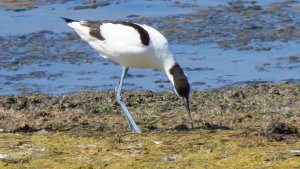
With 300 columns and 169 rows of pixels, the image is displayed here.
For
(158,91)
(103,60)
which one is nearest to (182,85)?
(158,91)

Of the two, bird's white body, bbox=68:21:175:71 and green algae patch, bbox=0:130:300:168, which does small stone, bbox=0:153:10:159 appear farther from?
bird's white body, bbox=68:21:175:71

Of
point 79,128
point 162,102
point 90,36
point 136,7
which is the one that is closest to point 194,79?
point 162,102

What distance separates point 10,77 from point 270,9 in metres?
4.41

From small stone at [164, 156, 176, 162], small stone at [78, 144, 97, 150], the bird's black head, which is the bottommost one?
the bird's black head

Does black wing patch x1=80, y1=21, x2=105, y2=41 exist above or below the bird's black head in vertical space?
above

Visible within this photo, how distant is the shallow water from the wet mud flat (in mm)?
596

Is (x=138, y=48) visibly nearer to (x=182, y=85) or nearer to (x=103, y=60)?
(x=182, y=85)

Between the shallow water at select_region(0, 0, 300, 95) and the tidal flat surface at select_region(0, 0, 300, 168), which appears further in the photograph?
the shallow water at select_region(0, 0, 300, 95)

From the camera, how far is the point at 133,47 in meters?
9.29

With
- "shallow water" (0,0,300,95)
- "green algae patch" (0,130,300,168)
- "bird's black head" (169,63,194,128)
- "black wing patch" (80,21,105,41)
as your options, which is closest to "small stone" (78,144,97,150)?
"green algae patch" (0,130,300,168)

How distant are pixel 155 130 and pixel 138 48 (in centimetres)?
91

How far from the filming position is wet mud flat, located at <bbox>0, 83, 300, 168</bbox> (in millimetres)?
6730

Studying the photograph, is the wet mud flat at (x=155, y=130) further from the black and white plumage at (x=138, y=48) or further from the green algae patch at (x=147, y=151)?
the black and white plumage at (x=138, y=48)

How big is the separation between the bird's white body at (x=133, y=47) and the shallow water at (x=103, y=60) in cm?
158
